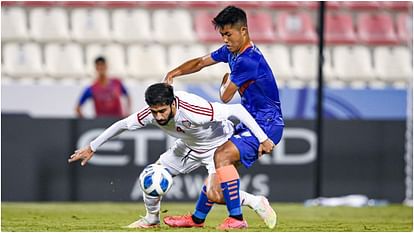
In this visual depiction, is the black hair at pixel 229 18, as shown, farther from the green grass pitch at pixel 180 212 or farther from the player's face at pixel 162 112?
the green grass pitch at pixel 180 212

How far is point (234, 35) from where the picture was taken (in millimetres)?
8477

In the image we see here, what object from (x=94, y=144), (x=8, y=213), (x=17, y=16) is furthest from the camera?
(x=17, y=16)

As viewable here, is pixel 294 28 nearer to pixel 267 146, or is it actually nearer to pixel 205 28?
pixel 205 28

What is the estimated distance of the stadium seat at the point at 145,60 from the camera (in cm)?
1599

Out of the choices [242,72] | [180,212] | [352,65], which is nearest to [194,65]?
[242,72]

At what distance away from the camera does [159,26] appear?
53.3ft

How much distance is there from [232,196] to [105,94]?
644 centimetres

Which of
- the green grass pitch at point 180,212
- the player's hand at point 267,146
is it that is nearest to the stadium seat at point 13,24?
the green grass pitch at point 180,212

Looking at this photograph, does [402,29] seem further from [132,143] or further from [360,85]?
[132,143]

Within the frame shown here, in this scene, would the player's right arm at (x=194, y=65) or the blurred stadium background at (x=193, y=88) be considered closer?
the player's right arm at (x=194, y=65)

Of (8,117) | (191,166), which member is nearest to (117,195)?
(8,117)

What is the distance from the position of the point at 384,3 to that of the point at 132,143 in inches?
206

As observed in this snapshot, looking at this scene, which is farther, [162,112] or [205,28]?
[205,28]

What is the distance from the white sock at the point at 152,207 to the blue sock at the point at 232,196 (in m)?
0.59
